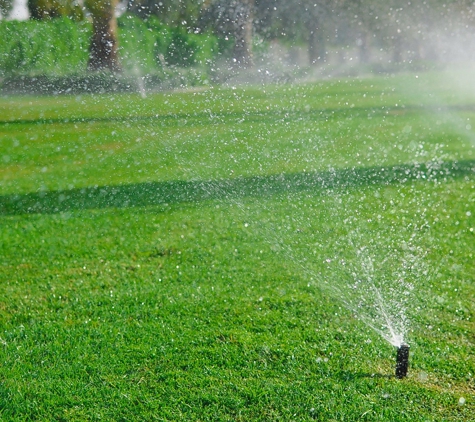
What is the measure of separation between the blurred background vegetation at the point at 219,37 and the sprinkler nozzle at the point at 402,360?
277cm

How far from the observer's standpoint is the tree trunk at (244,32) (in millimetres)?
4395

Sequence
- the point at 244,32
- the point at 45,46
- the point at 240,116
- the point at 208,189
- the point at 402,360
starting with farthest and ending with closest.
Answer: the point at 208,189 < the point at 45,46 < the point at 240,116 < the point at 244,32 < the point at 402,360

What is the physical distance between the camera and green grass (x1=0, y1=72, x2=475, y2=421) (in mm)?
2527

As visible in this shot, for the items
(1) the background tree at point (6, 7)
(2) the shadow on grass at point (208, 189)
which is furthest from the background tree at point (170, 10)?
(2) the shadow on grass at point (208, 189)

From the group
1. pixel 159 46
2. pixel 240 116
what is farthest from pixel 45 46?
pixel 240 116

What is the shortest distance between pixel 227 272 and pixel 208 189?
2419mm

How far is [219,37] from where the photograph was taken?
4.32 meters

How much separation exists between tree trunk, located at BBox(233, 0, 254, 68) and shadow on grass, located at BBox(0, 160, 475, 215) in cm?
152

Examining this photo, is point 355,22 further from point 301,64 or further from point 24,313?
point 24,313

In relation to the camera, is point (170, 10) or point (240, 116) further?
point (240, 116)

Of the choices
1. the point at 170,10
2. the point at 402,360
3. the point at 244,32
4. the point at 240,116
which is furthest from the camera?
the point at 240,116

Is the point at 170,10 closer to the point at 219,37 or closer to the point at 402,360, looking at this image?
the point at 219,37

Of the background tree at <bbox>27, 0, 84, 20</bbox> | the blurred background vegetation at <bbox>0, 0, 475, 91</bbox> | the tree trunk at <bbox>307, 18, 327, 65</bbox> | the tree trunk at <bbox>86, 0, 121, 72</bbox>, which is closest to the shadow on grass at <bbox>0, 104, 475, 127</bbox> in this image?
the blurred background vegetation at <bbox>0, 0, 475, 91</bbox>

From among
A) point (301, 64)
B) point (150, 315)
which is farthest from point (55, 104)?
point (150, 315)
